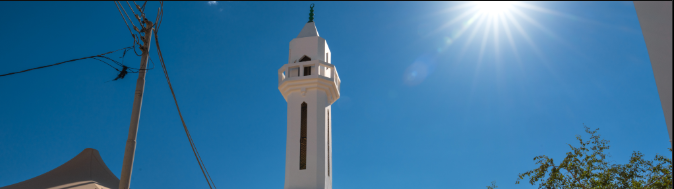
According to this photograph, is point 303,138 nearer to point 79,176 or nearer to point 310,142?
point 310,142

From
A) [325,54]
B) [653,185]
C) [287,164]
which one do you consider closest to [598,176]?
[653,185]

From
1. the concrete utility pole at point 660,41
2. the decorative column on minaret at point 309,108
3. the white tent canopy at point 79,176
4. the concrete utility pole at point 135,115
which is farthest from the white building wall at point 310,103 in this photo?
the concrete utility pole at point 660,41

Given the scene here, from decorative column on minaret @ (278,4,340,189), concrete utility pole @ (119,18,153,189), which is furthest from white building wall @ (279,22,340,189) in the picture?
concrete utility pole @ (119,18,153,189)

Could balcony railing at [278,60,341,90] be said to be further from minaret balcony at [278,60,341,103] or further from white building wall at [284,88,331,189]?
white building wall at [284,88,331,189]

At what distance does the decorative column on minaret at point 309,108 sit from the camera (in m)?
16.6

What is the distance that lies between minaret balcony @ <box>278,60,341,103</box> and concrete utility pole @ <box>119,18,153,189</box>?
9.14m

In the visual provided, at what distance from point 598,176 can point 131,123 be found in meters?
12.3

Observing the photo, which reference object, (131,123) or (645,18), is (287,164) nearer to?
(131,123)

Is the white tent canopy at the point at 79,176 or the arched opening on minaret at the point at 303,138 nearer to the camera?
the white tent canopy at the point at 79,176

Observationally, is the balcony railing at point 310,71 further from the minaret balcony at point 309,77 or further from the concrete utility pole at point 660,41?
the concrete utility pole at point 660,41

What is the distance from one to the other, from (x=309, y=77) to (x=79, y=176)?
28.2ft

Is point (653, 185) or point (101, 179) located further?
point (101, 179)

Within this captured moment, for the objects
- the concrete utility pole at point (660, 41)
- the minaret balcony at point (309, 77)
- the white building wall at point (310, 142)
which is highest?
the minaret balcony at point (309, 77)

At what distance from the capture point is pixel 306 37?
20281 millimetres
